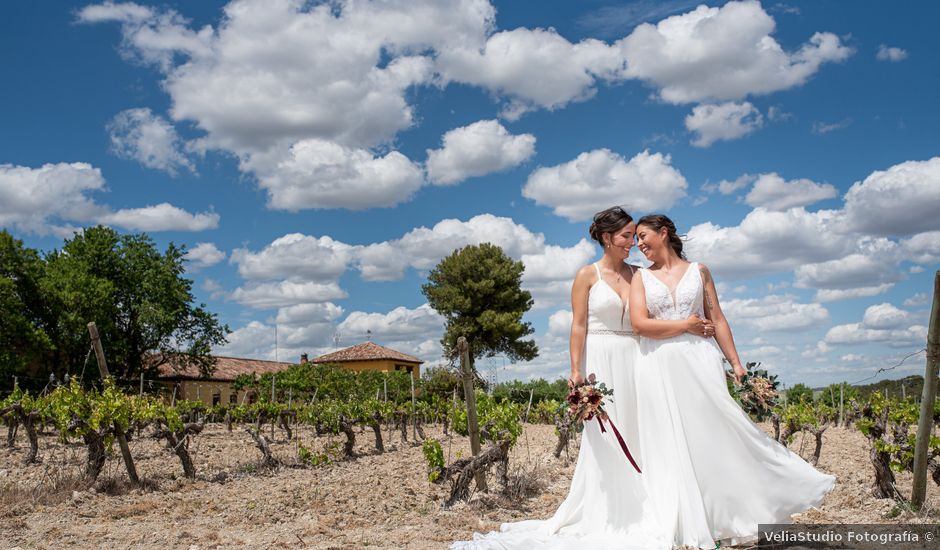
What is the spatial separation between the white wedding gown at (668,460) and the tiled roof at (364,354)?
134 ft

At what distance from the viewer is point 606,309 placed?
482 centimetres

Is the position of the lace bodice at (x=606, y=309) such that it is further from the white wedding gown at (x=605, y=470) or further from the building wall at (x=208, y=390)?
the building wall at (x=208, y=390)

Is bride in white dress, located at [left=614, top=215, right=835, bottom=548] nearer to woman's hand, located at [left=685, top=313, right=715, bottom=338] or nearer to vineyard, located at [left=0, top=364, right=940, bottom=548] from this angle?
woman's hand, located at [left=685, top=313, right=715, bottom=338]

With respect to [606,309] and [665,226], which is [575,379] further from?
[665,226]

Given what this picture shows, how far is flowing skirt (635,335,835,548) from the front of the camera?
434 centimetres

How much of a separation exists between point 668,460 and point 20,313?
1110 inches

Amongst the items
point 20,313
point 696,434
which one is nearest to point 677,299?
point 696,434

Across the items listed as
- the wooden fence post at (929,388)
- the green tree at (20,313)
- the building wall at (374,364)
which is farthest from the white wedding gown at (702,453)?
the building wall at (374,364)

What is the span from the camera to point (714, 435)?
446 centimetres

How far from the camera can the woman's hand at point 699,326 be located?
4.52m

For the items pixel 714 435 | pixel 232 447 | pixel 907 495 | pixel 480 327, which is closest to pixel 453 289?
pixel 480 327

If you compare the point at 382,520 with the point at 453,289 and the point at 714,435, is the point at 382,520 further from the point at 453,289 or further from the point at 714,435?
the point at 453,289

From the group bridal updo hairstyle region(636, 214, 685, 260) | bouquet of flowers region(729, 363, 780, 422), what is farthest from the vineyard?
bridal updo hairstyle region(636, 214, 685, 260)

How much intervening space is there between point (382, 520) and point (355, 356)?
40.1 m
